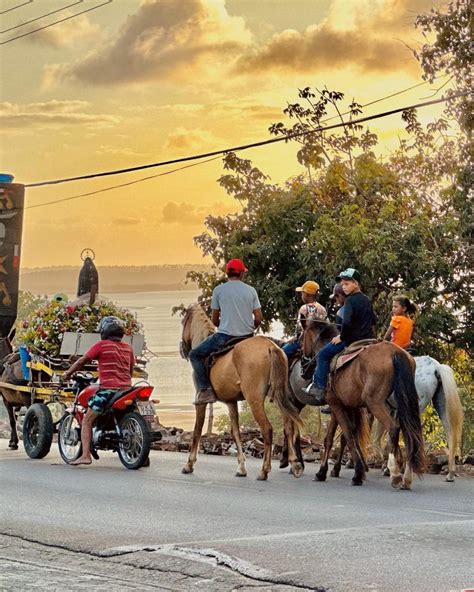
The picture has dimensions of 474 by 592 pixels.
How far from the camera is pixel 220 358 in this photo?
57.8 ft

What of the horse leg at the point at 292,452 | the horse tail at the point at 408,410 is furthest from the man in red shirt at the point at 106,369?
the horse tail at the point at 408,410

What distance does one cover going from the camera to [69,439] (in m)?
18.8

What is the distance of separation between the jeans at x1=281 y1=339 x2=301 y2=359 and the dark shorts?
8.14 feet

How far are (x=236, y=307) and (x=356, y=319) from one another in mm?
1709

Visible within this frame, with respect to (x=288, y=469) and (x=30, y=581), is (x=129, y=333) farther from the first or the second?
(x=30, y=581)

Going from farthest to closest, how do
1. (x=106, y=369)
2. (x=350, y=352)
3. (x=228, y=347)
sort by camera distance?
(x=106, y=369)
(x=228, y=347)
(x=350, y=352)

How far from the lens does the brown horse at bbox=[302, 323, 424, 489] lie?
15844 millimetres

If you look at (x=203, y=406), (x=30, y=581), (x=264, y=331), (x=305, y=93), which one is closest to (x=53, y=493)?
(x=203, y=406)

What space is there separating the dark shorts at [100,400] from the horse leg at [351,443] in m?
3.18

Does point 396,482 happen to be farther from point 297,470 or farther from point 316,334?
point 316,334

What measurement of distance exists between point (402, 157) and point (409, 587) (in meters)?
25.5

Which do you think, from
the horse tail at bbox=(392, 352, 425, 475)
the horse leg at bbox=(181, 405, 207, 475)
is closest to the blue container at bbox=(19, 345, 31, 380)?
the horse leg at bbox=(181, 405, 207, 475)

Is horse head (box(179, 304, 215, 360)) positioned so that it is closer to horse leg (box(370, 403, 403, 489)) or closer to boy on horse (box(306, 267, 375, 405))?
boy on horse (box(306, 267, 375, 405))

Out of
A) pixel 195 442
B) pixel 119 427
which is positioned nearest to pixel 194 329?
pixel 195 442
